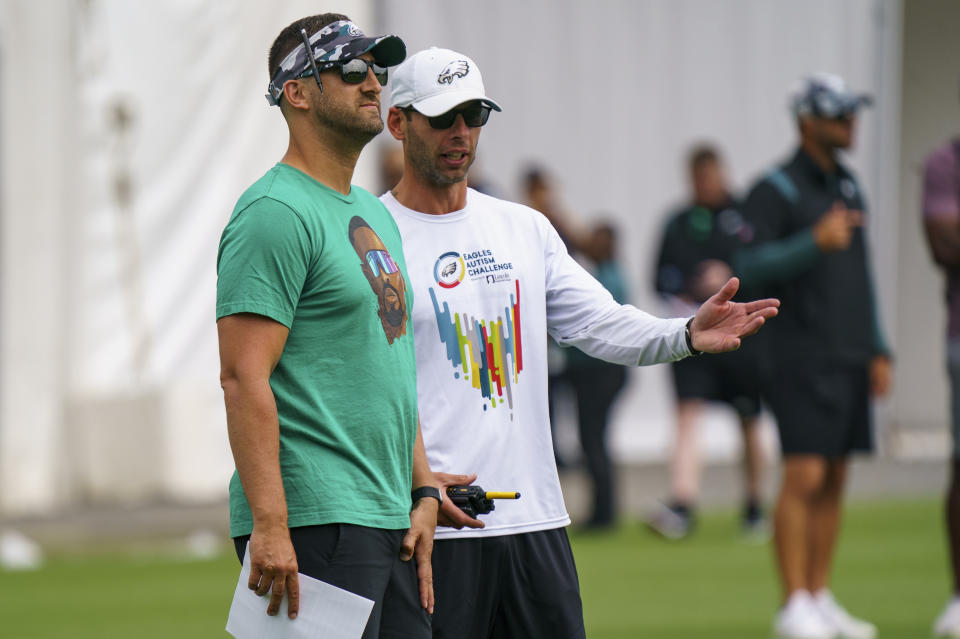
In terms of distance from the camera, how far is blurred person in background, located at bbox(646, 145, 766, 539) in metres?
11.5

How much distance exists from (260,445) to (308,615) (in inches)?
15.6

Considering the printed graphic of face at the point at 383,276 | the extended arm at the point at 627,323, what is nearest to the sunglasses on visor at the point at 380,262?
the printed graphic of face at the point at 383,276

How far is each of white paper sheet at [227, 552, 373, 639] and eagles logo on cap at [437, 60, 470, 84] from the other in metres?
→ 1.49

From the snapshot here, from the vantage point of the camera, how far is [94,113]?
12.8 m

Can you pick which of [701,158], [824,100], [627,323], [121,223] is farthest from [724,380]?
[627,323]

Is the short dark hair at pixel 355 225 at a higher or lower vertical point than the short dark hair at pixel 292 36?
lower

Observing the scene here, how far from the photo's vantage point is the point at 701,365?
11.7 metres

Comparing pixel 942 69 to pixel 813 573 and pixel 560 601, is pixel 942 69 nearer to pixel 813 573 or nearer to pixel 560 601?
pixel 813 573

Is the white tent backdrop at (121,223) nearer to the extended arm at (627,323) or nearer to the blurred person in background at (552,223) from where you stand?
the blurred person in background at (552,223)

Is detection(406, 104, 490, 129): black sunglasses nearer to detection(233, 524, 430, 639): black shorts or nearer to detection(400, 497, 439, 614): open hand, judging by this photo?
detection(400, 497, 439, 614): open hand

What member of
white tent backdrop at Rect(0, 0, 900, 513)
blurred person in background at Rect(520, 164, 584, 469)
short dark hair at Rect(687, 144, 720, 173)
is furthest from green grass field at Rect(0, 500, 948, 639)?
short dark hair at Rect(687, 144, 720, 173)

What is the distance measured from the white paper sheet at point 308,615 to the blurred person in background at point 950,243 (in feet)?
14.5

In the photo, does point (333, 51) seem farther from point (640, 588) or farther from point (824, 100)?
point (640, 588)

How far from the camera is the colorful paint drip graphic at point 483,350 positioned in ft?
14.3
